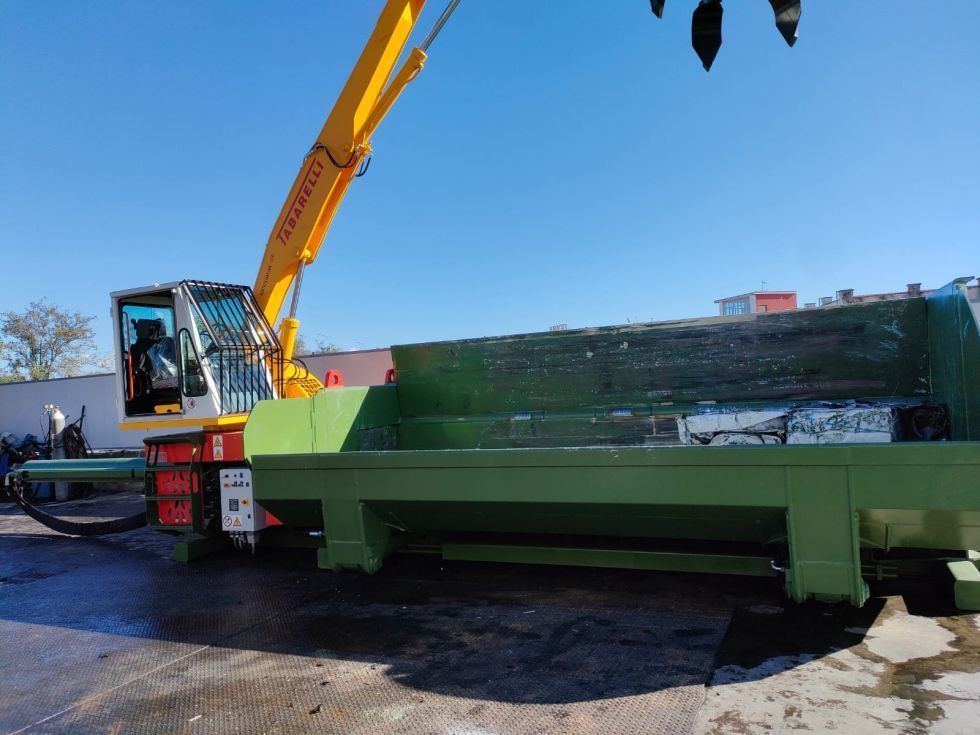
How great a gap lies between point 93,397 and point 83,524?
32.7ft

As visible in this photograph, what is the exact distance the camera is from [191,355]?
5.52 meters

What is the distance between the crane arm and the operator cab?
1.43 m

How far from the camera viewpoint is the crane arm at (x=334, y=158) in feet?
23.2

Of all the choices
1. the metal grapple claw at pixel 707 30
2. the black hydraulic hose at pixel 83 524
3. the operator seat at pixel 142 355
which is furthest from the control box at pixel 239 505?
the metal grapple claw at pixel 707 30

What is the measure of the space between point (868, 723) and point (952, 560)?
1.47 meters

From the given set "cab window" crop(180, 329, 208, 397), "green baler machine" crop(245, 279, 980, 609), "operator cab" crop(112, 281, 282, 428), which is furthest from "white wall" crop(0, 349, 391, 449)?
"cab window" crop(180, 329, 208, 397)

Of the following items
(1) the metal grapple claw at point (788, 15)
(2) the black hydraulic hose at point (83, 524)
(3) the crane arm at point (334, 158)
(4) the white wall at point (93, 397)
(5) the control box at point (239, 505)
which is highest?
(3) the crane arm at point (334, 158)

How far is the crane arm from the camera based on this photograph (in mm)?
7074

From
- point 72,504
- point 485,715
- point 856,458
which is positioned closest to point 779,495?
point 856,458

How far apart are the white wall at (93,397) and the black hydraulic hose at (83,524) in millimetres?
6168

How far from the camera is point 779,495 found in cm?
307

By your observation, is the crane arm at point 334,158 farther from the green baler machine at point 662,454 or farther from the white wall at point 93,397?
the white wall at point 93,397

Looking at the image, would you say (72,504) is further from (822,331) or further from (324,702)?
(822,331)

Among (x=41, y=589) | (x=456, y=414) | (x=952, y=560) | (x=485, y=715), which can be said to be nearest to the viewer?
(x=485, y=715)
